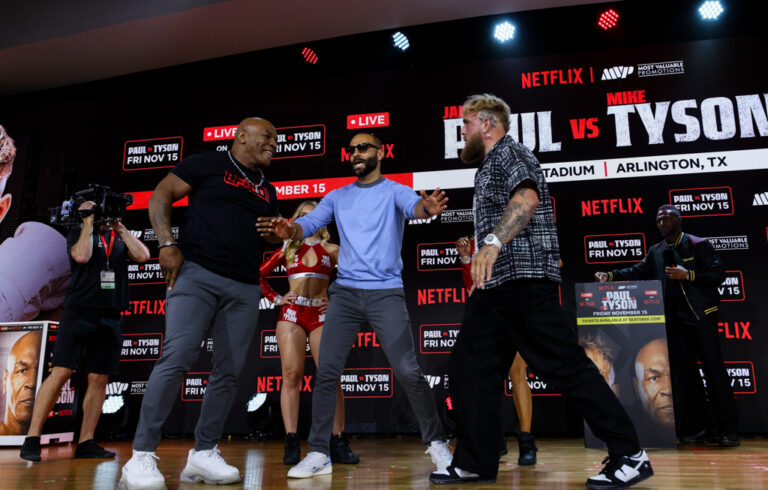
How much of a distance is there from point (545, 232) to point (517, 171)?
11.8 inches

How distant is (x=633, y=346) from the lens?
433 centimetres

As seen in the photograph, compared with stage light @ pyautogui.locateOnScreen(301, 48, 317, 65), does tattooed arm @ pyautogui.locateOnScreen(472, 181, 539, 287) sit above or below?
below

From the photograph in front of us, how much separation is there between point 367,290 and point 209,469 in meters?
1.13

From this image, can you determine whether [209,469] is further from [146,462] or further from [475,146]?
[475,146]

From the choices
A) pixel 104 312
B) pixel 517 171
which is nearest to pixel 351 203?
pixel 517 171

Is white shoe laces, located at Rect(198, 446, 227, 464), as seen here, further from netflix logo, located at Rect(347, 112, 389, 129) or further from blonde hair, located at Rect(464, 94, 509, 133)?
netflix logo, located at Rect(347, 112, 389, 129)

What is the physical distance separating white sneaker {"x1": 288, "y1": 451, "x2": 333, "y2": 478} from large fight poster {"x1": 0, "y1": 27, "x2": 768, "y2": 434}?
250 centimetres

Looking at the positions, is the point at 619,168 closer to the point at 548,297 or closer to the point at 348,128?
the point at 348,128

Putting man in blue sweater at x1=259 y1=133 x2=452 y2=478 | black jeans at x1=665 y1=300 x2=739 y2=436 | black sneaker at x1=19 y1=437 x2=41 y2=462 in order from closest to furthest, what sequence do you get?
1. man in blue sweater at x1=259 y1=133 x2=452 y2=478
2. black sneaker at x1=19 y1=437 x2=41 y2=462
3. black jeans at x1=665 y1=300 x2=739 y2=436

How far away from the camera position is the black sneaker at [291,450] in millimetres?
3441

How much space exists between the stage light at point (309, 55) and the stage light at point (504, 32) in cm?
196

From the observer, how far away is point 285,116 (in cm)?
629

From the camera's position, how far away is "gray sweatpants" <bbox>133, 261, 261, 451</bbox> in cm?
251

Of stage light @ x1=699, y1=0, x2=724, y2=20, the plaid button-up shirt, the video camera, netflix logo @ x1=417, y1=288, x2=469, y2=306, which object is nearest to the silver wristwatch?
the plaid button-up shirt
